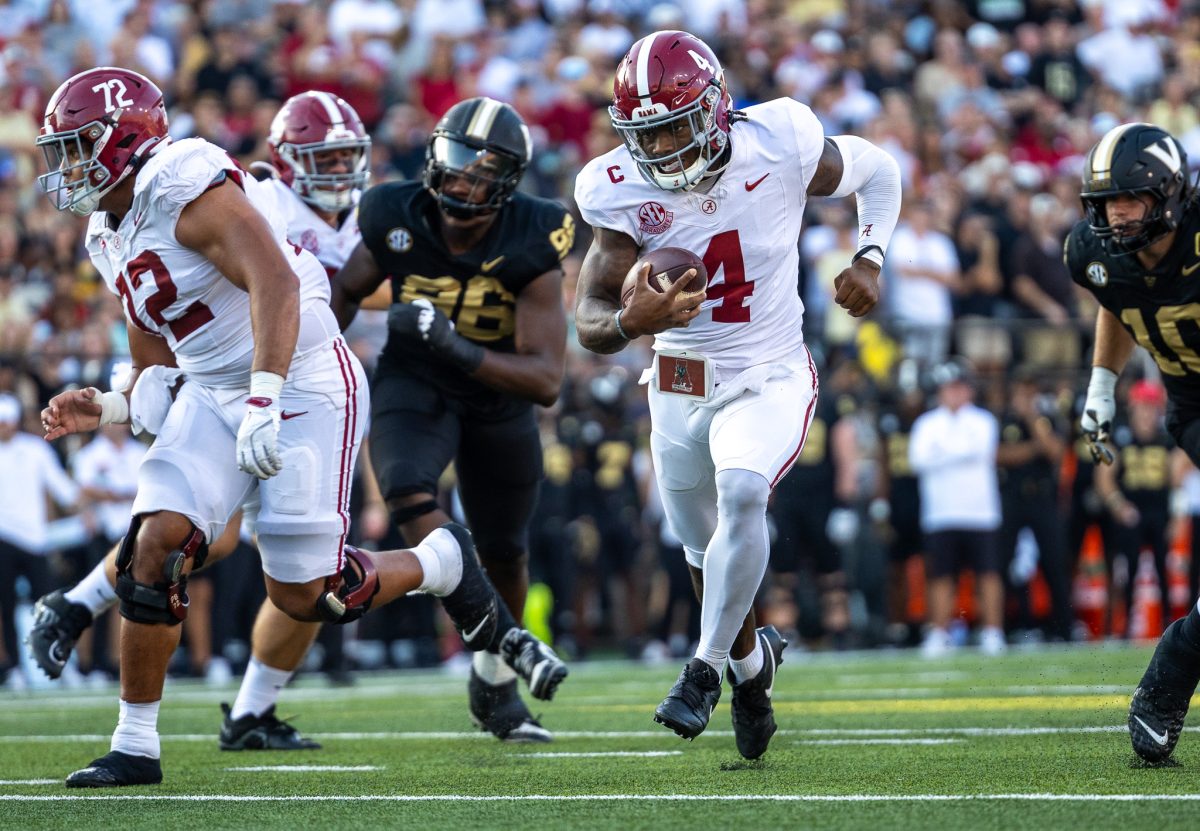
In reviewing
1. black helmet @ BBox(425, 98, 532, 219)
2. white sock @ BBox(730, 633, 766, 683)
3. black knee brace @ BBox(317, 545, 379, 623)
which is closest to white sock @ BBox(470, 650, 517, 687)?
black knee brace @ BBox(317, 545, 379, 623)

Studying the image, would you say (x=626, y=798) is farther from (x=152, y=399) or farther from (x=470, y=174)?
(x=470, y=174)

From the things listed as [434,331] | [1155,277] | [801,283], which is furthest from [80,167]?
[801,283]

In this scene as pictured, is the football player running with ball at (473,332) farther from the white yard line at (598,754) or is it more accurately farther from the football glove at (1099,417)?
the football glove at (1099,417)

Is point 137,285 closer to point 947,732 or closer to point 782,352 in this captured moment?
point 782,352

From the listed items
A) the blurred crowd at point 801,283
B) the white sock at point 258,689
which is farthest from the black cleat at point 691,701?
the blurred crowd at point 801,283

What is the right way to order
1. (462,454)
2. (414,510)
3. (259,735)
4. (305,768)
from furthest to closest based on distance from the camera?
(462,454) < (259,735) < (414,510) < (305,768)

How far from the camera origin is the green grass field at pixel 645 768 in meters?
3.94

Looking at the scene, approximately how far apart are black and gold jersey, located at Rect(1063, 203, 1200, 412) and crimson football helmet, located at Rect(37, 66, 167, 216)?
257 cm

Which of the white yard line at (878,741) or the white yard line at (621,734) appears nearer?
the white yard line at (878,741)

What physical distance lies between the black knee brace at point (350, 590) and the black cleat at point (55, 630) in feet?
2.87

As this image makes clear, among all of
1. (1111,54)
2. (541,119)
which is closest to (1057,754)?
(541,119)

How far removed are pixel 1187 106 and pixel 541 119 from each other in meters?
5.29

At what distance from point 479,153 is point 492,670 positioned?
1.71 m

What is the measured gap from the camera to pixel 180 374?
520 cm
